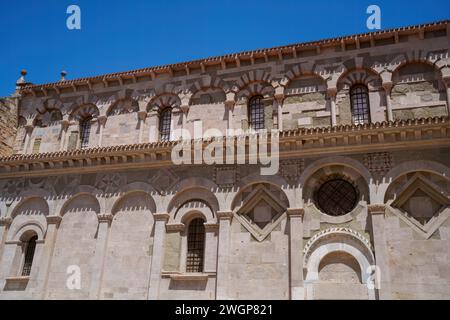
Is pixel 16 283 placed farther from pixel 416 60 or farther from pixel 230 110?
→ pixel 416 60

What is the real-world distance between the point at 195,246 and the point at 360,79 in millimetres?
8415

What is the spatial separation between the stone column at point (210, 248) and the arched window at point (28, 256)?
7359 mm

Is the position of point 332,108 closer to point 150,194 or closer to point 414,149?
point 414,149

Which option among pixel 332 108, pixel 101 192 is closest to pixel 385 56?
pixel 332 108

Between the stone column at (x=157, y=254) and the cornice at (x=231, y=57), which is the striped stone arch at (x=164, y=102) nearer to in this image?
the cornice at (x=231, y=57)

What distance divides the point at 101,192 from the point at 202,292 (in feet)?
18.6

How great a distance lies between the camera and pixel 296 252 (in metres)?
14.1

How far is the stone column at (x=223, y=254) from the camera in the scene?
1445 centimetres

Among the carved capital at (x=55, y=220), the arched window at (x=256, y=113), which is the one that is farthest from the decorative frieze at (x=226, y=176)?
the carved capital at (x=55, y=220)

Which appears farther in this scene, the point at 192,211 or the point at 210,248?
the point at 192,211

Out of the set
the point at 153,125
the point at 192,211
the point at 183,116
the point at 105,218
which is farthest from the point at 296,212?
the point at 153,125

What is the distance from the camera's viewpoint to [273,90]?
695 inches

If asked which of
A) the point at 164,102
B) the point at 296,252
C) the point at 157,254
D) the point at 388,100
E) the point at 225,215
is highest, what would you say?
the point at 164,102

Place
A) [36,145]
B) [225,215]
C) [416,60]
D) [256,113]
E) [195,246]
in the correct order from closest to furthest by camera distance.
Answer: [225,215] → [195,246] → [416,60] → [256,113] → [36,145]
